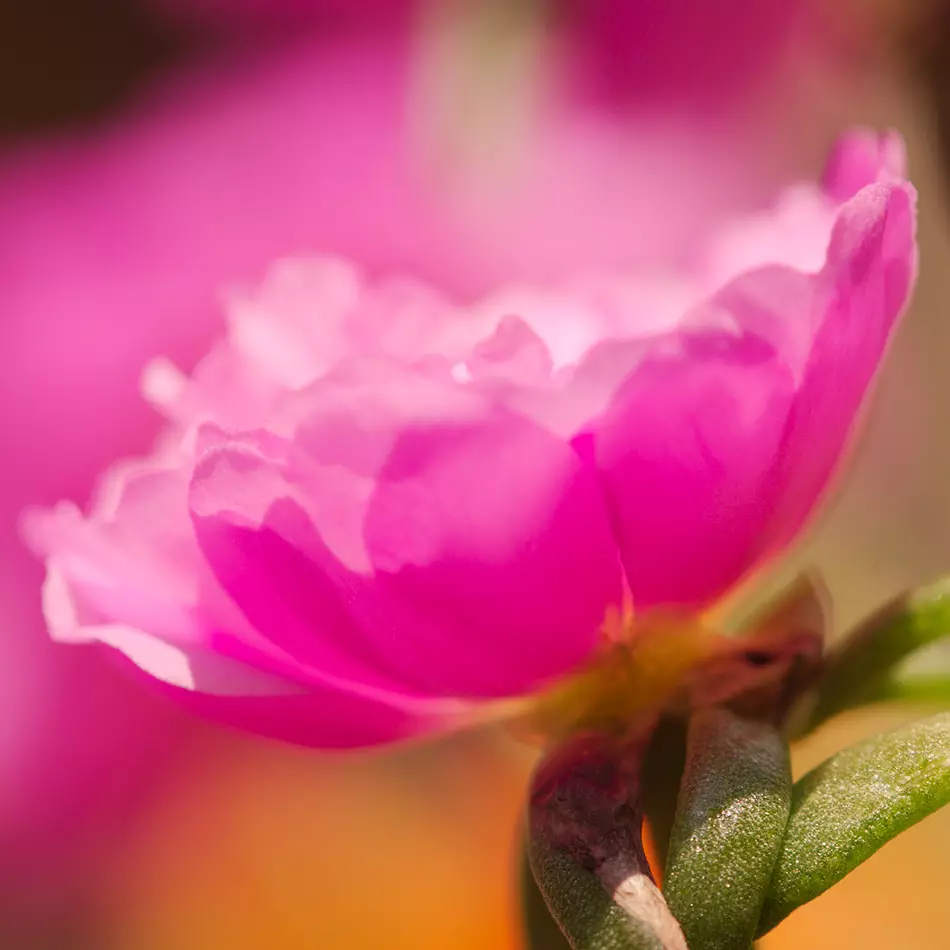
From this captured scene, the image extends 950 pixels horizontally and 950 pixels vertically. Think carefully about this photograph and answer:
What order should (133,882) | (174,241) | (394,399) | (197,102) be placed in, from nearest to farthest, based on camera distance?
(394,399), (133,882), (174,241), (197,102)

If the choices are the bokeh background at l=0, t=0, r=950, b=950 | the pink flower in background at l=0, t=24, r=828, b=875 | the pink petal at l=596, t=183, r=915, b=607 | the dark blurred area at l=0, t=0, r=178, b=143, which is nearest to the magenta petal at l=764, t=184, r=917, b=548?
the pink petal at l=596, t=183, r=915, b=607

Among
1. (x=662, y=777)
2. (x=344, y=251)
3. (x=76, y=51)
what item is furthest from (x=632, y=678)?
(x=76, y=51)

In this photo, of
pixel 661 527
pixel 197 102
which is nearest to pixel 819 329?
pixel 661 527

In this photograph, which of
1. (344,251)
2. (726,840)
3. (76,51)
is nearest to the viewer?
(726,840)

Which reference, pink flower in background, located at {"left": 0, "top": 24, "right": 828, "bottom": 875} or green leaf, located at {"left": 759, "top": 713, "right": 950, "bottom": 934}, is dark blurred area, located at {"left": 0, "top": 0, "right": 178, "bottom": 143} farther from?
green leaf, located at {"left": 759, "top": 713, "right": 950, "bottom": 934}

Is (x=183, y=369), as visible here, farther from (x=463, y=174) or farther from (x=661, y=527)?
(x=661, y=527)

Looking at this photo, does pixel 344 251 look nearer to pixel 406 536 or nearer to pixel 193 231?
pixel 193 231

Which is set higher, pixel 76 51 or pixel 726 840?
pixel 76 51
